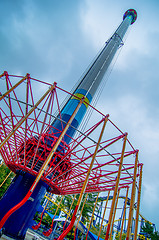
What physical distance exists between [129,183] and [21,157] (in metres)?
8.72

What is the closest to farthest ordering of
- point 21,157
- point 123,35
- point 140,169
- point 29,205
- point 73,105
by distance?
point 140,169, point 29,205, point 21,157, point 73,105, point 123,35

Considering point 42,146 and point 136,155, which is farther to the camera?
point 42,146

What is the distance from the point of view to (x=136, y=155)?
333 inches

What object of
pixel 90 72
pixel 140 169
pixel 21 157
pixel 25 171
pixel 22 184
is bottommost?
pixel 22 184

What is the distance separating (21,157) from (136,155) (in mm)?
8971

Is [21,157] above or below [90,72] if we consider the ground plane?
below

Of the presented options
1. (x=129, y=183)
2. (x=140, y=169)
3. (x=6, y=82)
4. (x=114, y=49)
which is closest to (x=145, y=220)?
(x=129, y=183)

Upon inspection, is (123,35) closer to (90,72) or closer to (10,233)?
(90,72)

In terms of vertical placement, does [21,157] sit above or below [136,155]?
below

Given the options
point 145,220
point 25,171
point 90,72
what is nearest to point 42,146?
point 25,171

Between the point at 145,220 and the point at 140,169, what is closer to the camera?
the point at 140,169

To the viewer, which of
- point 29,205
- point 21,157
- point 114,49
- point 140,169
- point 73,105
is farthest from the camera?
point 114,49

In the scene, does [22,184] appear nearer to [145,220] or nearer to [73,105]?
[73,105]

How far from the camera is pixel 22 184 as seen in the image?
1068cm
